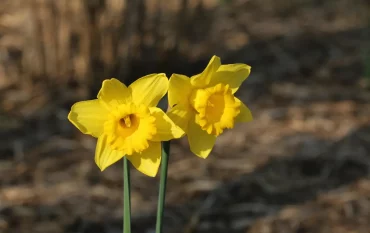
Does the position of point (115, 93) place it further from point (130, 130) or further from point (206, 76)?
point (206, 76)

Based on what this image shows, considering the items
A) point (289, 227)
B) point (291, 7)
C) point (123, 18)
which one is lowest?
point (289, 227)

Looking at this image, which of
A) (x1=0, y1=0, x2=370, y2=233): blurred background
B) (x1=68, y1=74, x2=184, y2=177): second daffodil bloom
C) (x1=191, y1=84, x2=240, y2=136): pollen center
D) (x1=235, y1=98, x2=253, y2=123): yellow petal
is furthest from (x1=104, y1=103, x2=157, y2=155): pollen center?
(x1=0, y1=0, x2=370, y2=233): blurred background

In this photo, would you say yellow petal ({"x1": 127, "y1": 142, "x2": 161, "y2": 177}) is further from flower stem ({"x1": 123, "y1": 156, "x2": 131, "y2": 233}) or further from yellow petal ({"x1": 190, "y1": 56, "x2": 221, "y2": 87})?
yellow petal ({"x1": 190, "y1": 56, "x2": 221, "y2": 87})

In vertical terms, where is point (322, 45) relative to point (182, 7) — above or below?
below

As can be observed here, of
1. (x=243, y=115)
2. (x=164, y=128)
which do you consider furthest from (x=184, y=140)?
(x=164, y=128)

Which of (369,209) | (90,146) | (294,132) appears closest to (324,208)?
(369,209)

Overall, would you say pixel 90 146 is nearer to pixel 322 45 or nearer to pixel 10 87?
pixel 10 87

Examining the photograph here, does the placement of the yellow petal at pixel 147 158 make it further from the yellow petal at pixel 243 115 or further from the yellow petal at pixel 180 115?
the yellow petal at pixel 243 115
